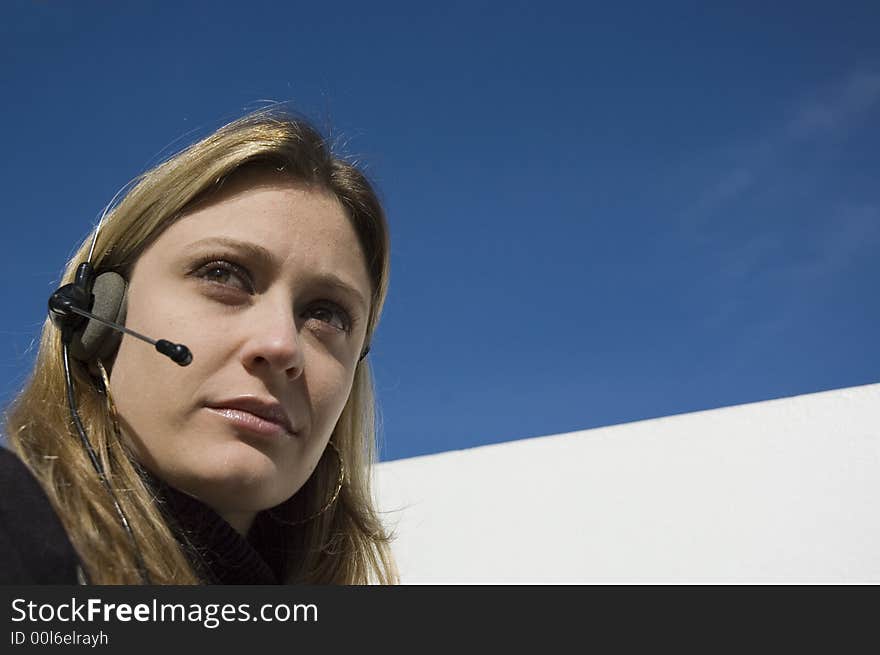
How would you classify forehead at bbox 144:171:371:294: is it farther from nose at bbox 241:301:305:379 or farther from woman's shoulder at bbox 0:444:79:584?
woman's shoulder at bbox 0:444:79:584

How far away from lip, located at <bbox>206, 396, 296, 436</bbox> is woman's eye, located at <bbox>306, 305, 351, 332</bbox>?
0.16 meters

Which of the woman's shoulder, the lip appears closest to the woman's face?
the lip

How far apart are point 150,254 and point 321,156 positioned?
312 millimetres

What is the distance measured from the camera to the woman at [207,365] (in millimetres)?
887

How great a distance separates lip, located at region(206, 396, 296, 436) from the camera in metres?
0.91

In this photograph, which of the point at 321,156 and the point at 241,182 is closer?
the point at 241,182

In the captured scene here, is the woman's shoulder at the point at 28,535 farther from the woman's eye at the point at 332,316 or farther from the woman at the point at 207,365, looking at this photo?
the woman's eye at the point at 332,316

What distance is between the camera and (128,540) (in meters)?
0.84

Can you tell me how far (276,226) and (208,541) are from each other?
42 cm

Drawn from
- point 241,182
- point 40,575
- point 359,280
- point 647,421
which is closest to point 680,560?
point 647,421

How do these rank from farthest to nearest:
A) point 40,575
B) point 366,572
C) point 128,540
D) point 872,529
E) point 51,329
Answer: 1. point 872,529
2. point 366,572
3. point 51,329
4. point 128,540
5. point 40,575

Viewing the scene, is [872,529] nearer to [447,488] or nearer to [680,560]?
[680,560]

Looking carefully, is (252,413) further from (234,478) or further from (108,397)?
(108,397)

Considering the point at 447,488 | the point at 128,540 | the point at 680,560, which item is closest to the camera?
the point at 128,540
